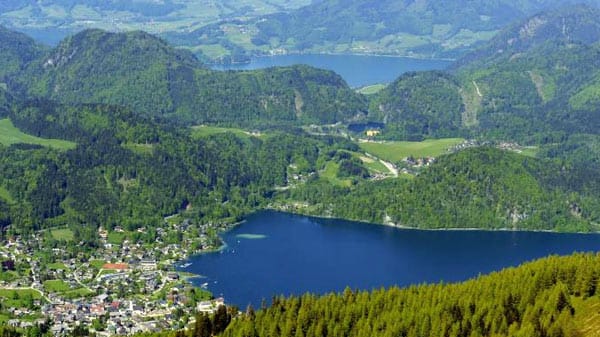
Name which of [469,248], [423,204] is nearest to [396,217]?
[423,204]

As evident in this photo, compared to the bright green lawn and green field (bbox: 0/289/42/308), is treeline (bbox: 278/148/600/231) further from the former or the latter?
green field (bbox: 0/289/42/308)

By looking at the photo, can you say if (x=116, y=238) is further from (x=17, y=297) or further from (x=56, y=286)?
(x=17, y=297)

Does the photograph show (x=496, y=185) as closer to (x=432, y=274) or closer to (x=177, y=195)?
(x=432, y=274)

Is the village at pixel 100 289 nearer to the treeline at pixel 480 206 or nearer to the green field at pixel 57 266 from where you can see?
the green field at pixel 57 266

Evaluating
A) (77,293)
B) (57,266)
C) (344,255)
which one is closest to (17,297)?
(77,293)

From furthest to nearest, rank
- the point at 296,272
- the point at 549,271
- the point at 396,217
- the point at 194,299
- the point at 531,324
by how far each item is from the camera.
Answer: the point at 396,217
the point at 296,272
the point at 194,299
the point at 549,271
the point at 531,324

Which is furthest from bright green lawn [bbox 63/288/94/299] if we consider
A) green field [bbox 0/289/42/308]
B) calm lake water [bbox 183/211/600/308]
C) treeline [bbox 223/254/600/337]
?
treeline [bbox 223/254/600/337]
